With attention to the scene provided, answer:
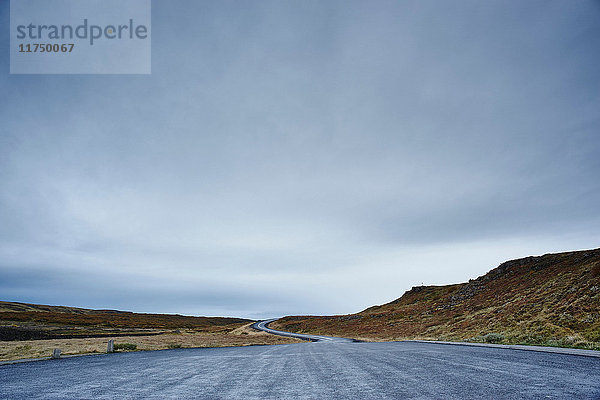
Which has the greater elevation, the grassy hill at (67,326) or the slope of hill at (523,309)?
the slope of hill at (523,309)

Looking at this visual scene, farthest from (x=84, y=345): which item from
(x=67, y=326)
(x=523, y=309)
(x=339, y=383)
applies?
(x=67, y=326)

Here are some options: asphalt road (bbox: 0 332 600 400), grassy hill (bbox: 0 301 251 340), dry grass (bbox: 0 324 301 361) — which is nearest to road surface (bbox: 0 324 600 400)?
asphalt road (bbox: 0 332 600 400)

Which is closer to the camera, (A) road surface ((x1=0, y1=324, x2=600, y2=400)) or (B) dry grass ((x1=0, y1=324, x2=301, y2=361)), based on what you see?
(A) road surface ((x1=0, y1=324, x2=600, y2=400))

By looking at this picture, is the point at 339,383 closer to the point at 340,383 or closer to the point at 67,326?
the point at 340,383

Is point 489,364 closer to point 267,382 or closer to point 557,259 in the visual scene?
point 267,382

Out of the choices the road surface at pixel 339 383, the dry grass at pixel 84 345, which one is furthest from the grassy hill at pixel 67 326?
the road surface at pixel 339 383

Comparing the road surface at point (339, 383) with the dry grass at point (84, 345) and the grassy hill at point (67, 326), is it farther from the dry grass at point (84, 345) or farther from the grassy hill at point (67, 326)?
the grassy hill at point (67, 326)

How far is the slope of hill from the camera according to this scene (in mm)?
27514

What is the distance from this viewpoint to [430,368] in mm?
11883

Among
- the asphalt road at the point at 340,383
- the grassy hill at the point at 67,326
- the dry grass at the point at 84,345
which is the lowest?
the grassy hill at the point at 67,326

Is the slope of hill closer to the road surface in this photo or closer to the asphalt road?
the asphalt road

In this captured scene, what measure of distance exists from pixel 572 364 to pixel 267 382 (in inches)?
409

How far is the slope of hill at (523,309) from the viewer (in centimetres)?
2751

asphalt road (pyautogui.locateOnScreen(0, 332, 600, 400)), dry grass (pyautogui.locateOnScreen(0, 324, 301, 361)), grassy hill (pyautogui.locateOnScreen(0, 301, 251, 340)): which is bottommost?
grassy hill (pyautogui.locateOnScreen(0, 301, 251, 340))
